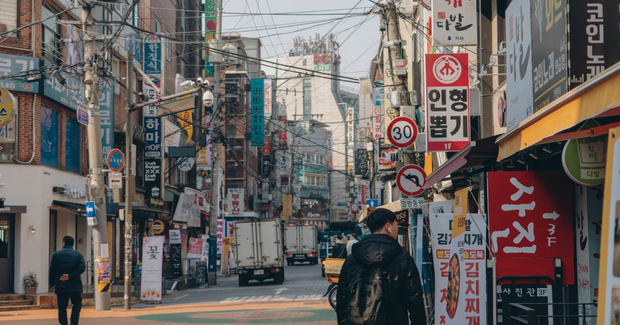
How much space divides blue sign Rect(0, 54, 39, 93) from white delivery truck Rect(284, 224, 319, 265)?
1153 inches

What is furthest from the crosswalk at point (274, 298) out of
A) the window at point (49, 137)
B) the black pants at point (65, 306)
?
the black pants at point (65, 306)

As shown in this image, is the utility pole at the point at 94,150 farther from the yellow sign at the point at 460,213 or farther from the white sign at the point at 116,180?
the yellow sign at the point at 460,213

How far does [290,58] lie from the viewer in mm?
135250

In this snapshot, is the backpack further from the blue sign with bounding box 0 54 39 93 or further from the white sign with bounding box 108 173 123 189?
the blue sign with bounding box 0 54 39 93

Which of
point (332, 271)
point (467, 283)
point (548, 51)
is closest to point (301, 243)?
point (332, 271)

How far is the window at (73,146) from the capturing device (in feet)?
86.4

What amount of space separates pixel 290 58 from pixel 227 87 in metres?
73.0

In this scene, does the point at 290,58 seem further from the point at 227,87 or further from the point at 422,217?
the point at 422,217

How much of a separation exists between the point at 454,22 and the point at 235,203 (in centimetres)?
3798

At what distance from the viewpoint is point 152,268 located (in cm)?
2280

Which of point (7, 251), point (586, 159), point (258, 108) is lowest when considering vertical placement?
point (7, 251)

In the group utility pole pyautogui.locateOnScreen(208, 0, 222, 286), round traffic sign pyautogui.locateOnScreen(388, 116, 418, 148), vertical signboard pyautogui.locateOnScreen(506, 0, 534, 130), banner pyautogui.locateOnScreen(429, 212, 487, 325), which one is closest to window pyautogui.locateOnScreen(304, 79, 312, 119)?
utility pole pyautogui.locateOnScreen(208, 0, 222, 286)

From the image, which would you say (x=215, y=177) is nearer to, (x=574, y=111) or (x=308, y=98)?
(x=574, y=111)

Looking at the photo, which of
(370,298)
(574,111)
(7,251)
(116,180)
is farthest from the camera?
(7,251)
